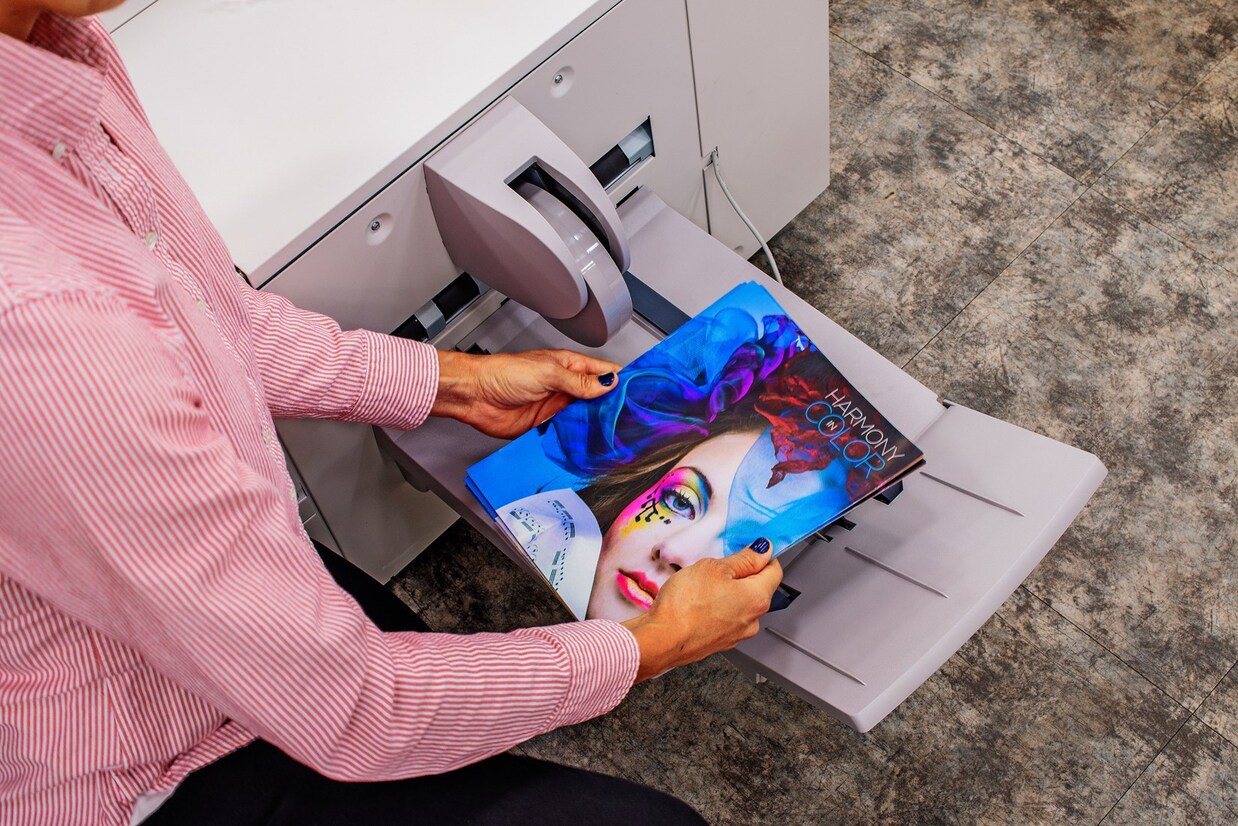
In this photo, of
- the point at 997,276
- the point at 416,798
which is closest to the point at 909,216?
the point at 997,276

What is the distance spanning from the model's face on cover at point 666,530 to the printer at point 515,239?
0.11m

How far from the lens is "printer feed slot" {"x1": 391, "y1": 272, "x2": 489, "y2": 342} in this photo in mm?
1443

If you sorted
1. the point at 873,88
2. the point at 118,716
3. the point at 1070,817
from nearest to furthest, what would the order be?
the point at 118,716, the point at 1070,817, the point at 873,88

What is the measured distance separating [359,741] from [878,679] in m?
0.49

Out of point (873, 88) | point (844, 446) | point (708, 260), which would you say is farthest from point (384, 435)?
point (873, 88)

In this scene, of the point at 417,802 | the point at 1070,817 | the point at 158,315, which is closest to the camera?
the point at 158,315

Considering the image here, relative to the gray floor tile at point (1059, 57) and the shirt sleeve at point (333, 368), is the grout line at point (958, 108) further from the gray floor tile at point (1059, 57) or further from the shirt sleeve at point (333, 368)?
the shirt sleeve at point (333, 368)

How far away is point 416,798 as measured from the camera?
1082 mm

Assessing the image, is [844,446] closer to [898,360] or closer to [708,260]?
[708,260]

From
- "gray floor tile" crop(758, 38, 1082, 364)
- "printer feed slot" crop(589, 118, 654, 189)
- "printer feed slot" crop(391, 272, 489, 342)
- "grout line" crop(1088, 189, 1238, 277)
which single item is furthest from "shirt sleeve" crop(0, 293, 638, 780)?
"grout line" crop(1088, 189, 1238, 277)

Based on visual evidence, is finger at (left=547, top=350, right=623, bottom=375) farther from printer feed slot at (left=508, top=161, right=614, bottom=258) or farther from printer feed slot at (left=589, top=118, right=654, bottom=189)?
printer feed slot at (left=589, top=118, right=654, bottom=189)

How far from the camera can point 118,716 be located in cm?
95

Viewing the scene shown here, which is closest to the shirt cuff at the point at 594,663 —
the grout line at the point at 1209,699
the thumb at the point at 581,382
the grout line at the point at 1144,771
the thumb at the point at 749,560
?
the thumb at the point at 749,560

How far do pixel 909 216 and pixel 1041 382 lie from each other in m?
0.36
